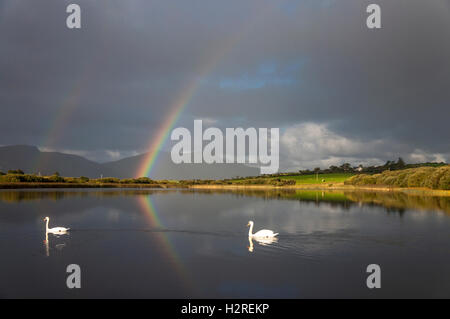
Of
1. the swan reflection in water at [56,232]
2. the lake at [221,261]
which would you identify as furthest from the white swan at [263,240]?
the swan reflection in water at [56,232]

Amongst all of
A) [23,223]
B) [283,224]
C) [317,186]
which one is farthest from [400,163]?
[23,223]

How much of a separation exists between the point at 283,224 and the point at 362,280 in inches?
591

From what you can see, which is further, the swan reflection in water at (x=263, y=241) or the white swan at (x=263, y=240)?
the white swan at (x=263, y=240)

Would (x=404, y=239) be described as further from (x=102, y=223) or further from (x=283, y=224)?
(x=102, y=223)

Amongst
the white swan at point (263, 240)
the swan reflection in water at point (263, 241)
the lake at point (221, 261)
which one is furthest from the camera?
the white swan at point (263, 240)

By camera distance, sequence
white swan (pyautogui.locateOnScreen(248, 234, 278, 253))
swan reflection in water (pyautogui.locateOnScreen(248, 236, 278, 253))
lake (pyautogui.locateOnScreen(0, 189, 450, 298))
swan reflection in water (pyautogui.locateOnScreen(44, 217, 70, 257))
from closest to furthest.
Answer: lake (pyautogui.locateOnScreen(0, 189, 450, 298)) → swan reflection in water (pyautogui.locateOnScreen(44, 217, 70, 257)) → swan reflection in water (pyautogui.locateOnScreen(248, 236, 278, 253)) → white swan (pyautogui.locateOnScreen(248, 234, 278, 253))

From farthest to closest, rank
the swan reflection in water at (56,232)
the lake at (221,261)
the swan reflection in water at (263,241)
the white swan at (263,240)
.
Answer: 1. the white swan at (263,240)
2. the swan reflection in water at (263,241)
3. the swan reflection in water at (56,232)
4. the lake at (221,261)

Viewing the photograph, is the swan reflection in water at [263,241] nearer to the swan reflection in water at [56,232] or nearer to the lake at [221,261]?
the lake at [221,261]

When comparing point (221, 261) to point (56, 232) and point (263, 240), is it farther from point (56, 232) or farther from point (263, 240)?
point (56, 232)

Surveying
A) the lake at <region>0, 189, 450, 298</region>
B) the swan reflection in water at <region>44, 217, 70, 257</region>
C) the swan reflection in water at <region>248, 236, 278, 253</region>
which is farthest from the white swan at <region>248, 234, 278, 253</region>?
the swan reflection in water at <region>44, 217, 70, 257</region>

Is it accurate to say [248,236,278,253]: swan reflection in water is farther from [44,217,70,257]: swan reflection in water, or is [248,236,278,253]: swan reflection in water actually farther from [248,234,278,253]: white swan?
[44,217,70,257]: swan reflection in water

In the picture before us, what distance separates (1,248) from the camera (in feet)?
58.5

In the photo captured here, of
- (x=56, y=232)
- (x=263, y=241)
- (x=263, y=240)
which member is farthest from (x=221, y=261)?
(x=56, y=232)

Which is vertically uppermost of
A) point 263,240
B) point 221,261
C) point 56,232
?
point 56,232
